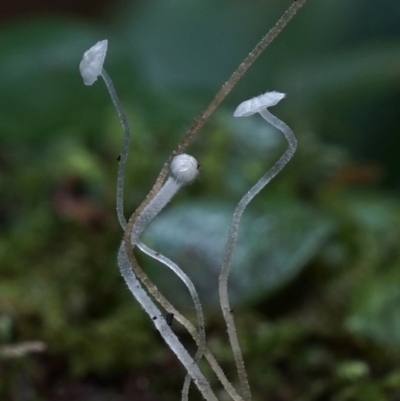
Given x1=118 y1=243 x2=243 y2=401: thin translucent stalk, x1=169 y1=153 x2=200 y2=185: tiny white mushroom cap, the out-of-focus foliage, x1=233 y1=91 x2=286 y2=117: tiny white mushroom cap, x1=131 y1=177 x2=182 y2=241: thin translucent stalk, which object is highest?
x1=233 y1=91 x2=286 y2=117: tiny white mushroom cap

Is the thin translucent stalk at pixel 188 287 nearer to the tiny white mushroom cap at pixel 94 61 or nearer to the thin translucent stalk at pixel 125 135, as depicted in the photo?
the thin translucent stalk at pixel 125 135

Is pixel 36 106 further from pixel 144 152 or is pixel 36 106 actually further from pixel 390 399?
pixel 390 399

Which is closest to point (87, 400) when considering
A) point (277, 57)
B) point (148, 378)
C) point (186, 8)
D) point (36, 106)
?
point (148, 378)

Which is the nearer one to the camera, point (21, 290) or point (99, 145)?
point (21, 290)

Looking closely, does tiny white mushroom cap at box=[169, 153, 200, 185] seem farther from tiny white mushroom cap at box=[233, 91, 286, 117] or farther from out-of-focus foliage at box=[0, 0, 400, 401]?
out-of-focus foliage at box=[0, 0, 400, 401]

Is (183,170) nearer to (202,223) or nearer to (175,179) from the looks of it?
(175,179)

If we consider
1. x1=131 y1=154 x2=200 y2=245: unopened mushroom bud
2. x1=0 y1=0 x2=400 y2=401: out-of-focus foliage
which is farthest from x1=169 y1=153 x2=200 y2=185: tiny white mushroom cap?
x1=0 y1=0 x2=400 y2=401: out-of-focus foliage
